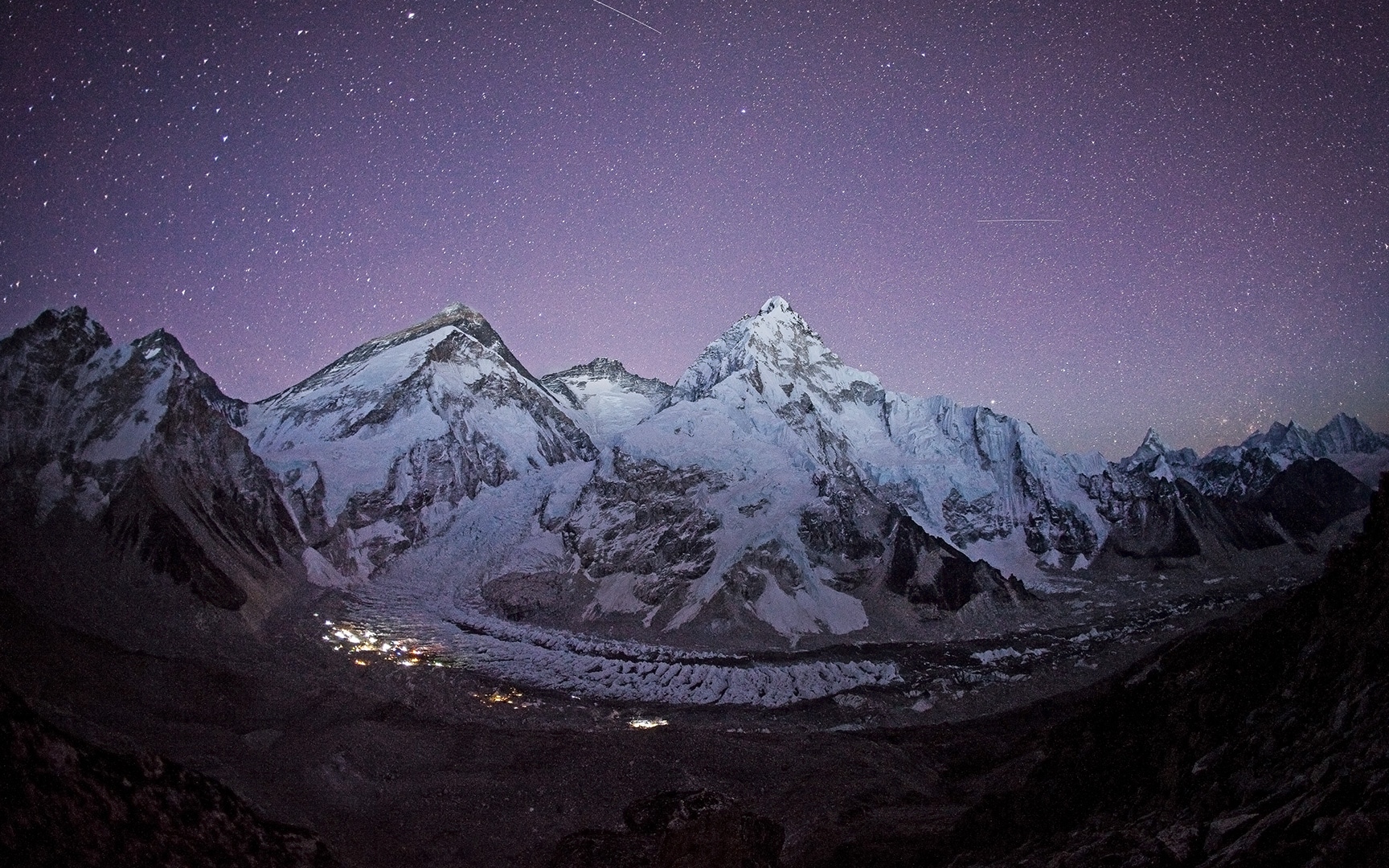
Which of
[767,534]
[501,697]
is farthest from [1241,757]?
[767,534]

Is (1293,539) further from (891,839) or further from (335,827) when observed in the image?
(335,827)

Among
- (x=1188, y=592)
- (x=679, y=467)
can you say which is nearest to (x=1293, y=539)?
(x=1188, y=592)

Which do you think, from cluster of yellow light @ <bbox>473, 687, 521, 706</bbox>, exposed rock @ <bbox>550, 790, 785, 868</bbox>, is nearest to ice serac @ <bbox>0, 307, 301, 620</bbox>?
cluster of yellow light @ <bbox>473, 687, 521, 706</bbox>

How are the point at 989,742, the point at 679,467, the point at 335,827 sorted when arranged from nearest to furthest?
the point at 335,827 → the point at 989,742 → the point at 679,467

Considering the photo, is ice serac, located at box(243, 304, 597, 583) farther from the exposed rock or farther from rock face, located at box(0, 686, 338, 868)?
rock face, located at box(0, 686, 338, 868)

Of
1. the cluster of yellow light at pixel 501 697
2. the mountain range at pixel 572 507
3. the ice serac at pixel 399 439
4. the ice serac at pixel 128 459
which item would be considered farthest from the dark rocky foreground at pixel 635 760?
the ice serac at pixel 399 439

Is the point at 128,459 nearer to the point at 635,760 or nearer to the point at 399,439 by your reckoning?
the point at 635,760
